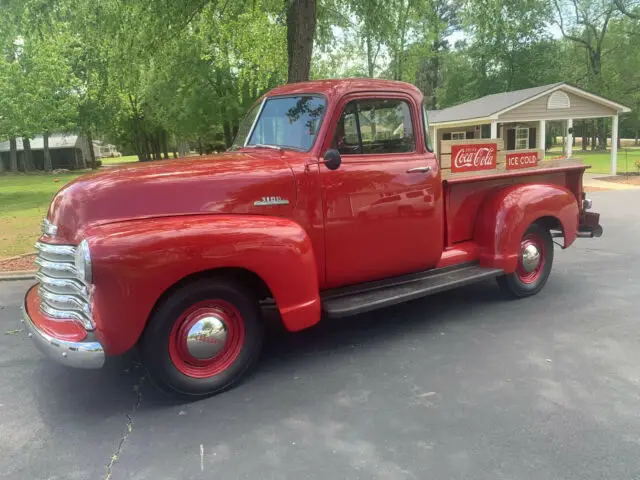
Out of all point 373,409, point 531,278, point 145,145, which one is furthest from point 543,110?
point 145,145

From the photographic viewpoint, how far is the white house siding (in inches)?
851

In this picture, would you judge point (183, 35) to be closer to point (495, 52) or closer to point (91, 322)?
point (91, 322)

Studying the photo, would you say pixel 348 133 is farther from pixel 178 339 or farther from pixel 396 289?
pixel 178 339

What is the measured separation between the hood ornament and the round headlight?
119cm

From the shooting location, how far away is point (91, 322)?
3.27 meters

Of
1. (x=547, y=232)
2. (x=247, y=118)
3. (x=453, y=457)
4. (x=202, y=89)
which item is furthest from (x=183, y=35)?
(x=202, y=89)

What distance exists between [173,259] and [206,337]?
2.14 ft

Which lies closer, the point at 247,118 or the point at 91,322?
the point at 91,322

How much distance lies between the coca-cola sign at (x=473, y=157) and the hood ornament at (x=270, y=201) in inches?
79.9

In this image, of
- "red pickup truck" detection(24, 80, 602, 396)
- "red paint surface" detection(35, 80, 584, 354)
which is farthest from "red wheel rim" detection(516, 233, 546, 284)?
"red paint surface" detection(35, 80, 584, 354)

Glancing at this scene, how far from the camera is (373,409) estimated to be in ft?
11.3

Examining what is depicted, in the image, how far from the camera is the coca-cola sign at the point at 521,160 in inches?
221

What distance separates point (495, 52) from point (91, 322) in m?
47.1

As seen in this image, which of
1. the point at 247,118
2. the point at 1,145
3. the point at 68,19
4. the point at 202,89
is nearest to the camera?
the point at 247,118
